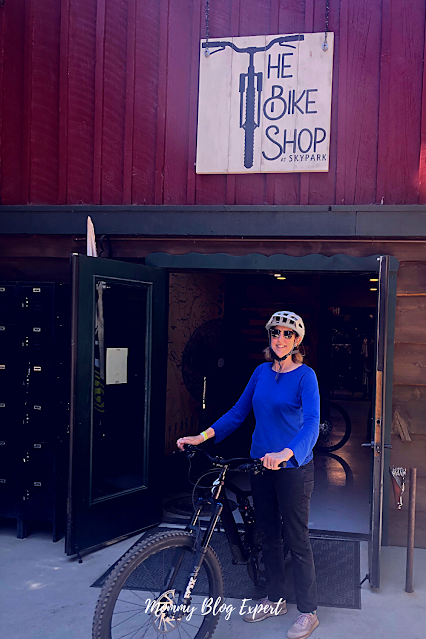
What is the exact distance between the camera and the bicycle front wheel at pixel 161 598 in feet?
9.12

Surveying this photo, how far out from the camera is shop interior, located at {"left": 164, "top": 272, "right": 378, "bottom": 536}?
19.4 feet

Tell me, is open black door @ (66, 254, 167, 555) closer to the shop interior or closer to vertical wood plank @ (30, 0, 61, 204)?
the shop interior

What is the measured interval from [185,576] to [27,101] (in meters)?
4.42

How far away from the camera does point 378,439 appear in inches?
158

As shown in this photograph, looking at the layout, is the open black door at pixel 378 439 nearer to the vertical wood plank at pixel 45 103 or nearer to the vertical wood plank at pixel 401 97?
the vertical wood plank at pixel 401 97

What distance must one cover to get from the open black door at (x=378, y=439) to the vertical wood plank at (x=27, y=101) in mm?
3345

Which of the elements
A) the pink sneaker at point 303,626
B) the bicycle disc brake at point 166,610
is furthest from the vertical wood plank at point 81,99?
the pink sneaker at point 303,626

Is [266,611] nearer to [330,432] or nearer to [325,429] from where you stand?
[325,429]

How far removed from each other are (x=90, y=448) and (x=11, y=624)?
1338mm

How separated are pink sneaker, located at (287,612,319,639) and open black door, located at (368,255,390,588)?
0.72 metres

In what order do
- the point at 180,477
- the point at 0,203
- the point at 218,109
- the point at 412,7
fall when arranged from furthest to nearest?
the point at 180,477, the point at 0,203, the point at 218,109, the point at 412,7

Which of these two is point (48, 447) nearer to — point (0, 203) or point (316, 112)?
point (0, 203)

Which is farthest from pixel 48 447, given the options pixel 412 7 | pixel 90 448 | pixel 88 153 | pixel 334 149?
pixel 412 7

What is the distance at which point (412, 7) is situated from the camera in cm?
486
